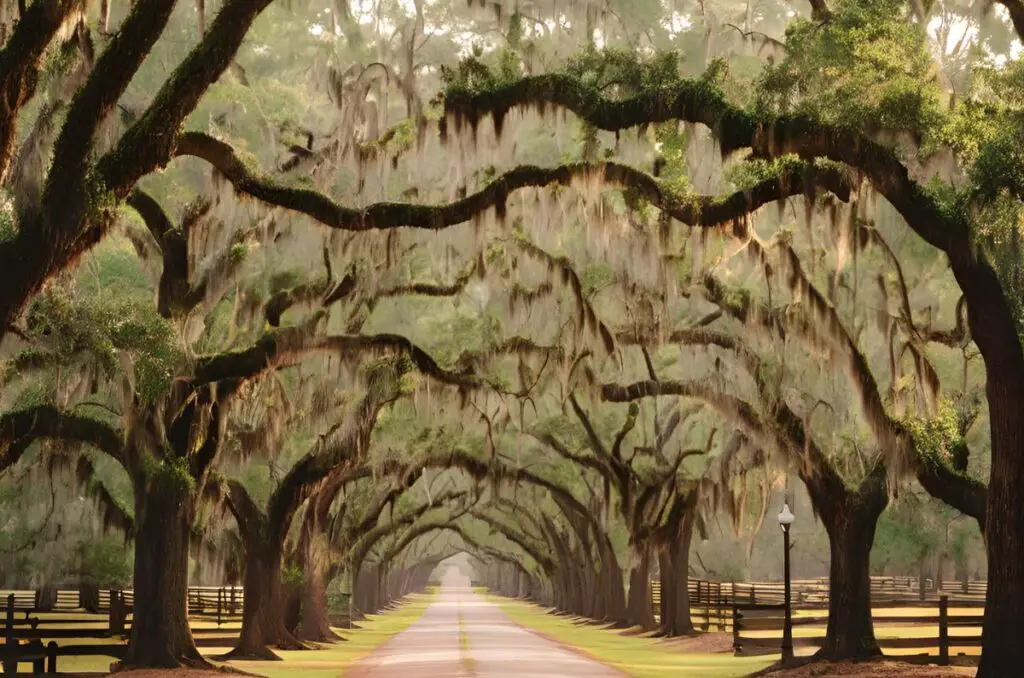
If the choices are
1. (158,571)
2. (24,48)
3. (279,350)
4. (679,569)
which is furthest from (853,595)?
(24,48)

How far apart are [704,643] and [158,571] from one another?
17.6 meters

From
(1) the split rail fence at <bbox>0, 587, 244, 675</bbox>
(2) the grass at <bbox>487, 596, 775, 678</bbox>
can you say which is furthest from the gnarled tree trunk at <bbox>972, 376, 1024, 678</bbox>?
(1) the split rail fence at <bbox>0, 587, 244, 675</bbox>

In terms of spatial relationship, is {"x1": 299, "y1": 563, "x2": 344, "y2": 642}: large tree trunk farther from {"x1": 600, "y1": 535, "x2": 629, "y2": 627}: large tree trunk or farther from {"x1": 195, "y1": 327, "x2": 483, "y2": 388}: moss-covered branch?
{"x1": 195, "y1": 327, "x2": 483, "y2": 388}: moss-covered branch

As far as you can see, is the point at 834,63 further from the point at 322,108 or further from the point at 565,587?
the point at 565,587

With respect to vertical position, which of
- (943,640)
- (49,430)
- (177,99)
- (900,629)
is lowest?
(900,629)

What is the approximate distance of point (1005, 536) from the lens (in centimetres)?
1456

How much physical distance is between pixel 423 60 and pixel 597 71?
12581mm

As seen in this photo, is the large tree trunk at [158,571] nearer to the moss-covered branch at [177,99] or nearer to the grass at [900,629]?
the moss-covered branch at [177,99]

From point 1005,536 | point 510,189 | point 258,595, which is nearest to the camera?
point 1005,536

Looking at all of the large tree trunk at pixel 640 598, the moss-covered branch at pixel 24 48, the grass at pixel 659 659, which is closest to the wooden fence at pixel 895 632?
the grass at pixel 659 659

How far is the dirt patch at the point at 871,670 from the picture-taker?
61.1 feet

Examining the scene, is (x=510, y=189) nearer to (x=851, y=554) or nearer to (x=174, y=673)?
(x=174, y=673)

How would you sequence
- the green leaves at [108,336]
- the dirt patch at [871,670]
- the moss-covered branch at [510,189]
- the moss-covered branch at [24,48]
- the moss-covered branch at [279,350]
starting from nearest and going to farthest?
the moss-covered branch at [24,48] < the moss-covered branch at [510,189] < the green leaves at [108,336] < the dirt patch at [871,670] < the moss-covered branch at [279,350]

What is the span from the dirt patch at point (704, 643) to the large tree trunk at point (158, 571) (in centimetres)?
1535
